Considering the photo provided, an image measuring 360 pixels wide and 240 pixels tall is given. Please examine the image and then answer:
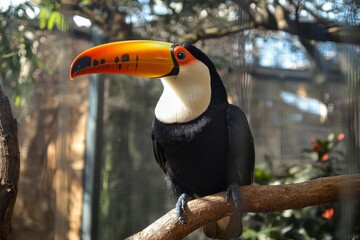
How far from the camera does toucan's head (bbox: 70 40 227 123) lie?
133 centimetres

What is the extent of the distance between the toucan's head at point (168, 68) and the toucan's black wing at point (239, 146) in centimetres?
10

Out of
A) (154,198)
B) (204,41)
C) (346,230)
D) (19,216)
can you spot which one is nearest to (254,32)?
(204,41)

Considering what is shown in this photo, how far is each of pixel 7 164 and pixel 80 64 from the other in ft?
1.22

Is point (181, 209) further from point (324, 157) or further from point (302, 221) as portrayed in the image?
→ point (324, 157)

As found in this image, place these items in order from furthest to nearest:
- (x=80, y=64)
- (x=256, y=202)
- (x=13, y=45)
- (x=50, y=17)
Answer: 1. (x=50, y=17)
2. (x=13, y=45)
3. (x=80, y=64)
4. (x=256, y=202)

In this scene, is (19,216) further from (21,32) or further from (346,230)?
(346,230)

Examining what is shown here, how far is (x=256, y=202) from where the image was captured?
118 centimetres

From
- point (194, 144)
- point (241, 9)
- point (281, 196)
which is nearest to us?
point (241, 9)

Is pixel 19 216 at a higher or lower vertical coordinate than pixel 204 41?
lower

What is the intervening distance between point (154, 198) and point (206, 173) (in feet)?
2.87

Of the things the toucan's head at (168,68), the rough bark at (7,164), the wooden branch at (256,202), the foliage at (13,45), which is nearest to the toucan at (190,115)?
the toucan's head at (168,68)

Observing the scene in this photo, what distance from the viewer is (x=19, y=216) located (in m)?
2.32

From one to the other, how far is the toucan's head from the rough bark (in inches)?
11.5

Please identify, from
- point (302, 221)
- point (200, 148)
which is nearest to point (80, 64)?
point (200, 148)
